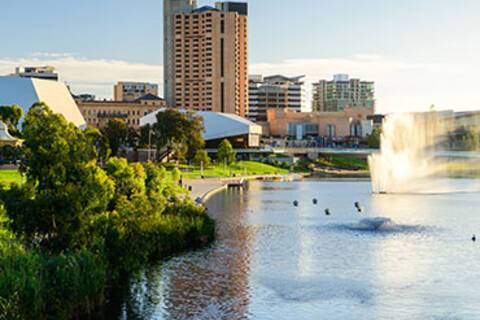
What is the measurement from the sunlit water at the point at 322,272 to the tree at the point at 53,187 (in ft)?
9.85

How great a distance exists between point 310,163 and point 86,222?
339 ft

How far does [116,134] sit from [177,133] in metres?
8.49

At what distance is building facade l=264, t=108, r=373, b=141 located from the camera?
Result: 175125 mm

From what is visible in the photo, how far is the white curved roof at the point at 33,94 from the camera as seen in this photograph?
11144 cm

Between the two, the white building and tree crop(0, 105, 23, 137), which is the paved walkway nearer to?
tree crop(0, 105, 23, 137)

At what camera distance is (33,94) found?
367 ft

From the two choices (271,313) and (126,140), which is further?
(126,140)

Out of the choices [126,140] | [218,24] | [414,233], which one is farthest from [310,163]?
[414,233]

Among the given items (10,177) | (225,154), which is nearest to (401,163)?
(225,154)

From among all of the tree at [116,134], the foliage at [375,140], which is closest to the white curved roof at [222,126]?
the foliage at [375,140]

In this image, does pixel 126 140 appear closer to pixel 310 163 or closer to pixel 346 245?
pixel 310 163

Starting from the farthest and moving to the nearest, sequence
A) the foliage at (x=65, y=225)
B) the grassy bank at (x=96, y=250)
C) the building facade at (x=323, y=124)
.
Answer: the building facade at (x=323, y=124)
the foliage at (x=65, y=225)
the grassy bank at (x=96, y=250)

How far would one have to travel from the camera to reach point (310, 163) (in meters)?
128

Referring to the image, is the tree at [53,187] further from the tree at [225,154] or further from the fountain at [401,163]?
the tree at [225,154]
